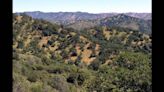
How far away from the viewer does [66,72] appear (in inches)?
1721

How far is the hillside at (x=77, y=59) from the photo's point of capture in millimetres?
27344

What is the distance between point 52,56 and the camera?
2712 inches

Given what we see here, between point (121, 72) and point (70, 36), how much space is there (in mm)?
55075

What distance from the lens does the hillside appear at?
89.7ft

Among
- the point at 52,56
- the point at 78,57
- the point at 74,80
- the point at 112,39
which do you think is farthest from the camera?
the point at 112,39

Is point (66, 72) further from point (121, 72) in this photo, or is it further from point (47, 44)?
point (47, 44)

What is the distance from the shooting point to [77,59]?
72.5 metres

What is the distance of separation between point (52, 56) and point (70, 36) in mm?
13962

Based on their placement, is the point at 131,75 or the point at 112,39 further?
the point at 112,39
